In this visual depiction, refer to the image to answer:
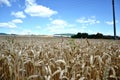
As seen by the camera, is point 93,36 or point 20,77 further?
point 93,36

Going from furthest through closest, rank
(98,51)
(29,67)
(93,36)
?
(93,36), (98,51), (29,67)

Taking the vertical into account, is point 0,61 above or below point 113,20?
below

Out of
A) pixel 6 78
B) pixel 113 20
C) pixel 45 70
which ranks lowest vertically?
pixel 6 78

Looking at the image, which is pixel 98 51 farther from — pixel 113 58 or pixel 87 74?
pixel 87 74

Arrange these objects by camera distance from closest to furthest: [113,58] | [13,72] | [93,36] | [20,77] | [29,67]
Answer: [20,77] → [13,72] → [29,67] → [113,58] → [93,36]

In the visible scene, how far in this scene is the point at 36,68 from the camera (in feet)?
12.0

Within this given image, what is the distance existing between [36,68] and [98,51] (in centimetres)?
270

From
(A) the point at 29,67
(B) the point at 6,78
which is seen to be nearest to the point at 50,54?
(A) the point at 29,67

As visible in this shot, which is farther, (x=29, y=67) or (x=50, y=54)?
(x=50, y=54)

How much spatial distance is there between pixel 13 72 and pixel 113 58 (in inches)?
106

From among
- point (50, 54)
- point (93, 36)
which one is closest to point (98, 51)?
point (50, 54)

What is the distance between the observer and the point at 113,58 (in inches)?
197

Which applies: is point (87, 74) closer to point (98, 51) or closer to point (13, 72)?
point (13, 72)

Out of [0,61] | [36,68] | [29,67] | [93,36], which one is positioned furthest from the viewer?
[93,36]
